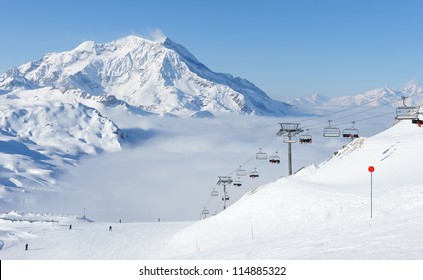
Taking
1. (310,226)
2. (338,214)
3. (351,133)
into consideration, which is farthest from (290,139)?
(310,226)

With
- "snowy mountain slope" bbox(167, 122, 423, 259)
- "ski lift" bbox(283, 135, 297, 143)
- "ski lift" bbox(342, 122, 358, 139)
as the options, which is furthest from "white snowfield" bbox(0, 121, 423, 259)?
"ski lift" bbox(283, 135, 297, 143)

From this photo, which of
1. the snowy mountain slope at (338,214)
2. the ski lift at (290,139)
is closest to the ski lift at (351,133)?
the snowy mountain slope at (338,214)

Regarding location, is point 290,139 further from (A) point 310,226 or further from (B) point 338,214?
(A) point 310,226

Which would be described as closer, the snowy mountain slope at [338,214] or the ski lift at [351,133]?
the snowy mountain slope at [338,214]

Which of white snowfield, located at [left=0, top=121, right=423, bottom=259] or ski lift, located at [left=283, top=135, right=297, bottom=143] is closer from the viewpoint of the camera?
white snowfield, located at [left=0, top=121, right=423, bottom=259]

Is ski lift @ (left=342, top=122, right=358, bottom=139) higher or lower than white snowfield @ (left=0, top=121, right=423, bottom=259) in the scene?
higher

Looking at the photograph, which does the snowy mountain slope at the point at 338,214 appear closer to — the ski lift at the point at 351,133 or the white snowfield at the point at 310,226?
the white snowfield at the point at 310,226

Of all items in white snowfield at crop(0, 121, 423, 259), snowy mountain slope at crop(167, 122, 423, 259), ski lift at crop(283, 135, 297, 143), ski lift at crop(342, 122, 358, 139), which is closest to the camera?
snowy mountain slope at crop(167, 122, 423, 259)

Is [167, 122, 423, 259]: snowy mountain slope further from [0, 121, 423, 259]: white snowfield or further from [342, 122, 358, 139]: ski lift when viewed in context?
[342, 122, 358, 139]: ski lift
